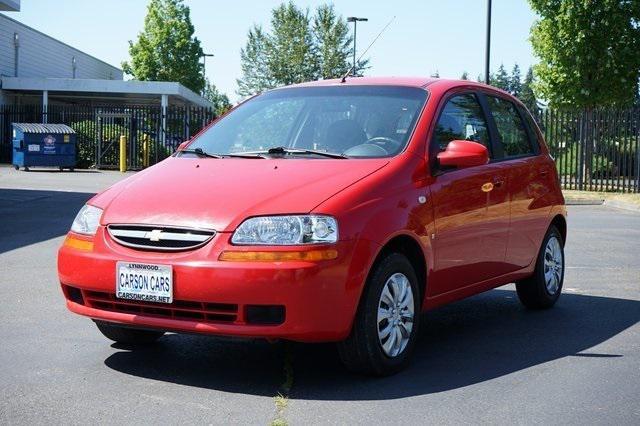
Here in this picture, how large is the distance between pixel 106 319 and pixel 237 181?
1.02 m

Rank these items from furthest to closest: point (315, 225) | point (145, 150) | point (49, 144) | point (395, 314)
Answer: point (145, 150) → point (49, 144) → point (395, 314) → point (315, 225)

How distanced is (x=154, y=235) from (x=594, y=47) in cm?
3286

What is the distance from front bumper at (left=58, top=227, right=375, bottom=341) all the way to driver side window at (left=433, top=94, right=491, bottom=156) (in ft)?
4.50

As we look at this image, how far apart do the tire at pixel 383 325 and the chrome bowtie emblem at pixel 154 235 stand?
1.11m

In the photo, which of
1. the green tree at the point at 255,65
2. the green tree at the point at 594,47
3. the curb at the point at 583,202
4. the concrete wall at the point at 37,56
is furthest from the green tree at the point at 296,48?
the curb at the point at 583,202

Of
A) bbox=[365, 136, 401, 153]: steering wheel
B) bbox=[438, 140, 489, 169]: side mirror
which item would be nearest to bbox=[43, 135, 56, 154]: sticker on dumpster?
bbox=[365, 136, 401, 153]: steering wheel

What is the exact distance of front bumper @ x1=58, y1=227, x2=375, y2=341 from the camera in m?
4.70

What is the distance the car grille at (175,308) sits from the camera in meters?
4.81

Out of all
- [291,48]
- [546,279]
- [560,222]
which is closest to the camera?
[546,279]

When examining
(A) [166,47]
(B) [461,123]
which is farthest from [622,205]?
(A) [166,47]

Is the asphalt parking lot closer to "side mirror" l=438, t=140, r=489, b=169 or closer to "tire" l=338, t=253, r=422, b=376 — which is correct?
"tire" l=338, t=253, r=422, b=376

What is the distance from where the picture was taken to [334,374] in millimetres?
5316

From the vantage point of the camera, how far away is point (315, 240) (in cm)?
479

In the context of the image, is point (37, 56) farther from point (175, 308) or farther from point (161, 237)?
point (175, 308)
